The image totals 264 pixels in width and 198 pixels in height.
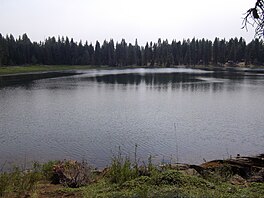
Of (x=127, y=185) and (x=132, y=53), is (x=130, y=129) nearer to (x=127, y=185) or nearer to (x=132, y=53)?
(x=127, y=185)

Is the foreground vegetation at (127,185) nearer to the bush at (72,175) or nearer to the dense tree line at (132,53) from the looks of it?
the bush at (72,175)

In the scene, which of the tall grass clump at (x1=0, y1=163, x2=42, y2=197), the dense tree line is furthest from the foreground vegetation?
the dense tree line

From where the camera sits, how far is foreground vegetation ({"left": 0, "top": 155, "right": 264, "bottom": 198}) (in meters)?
6.32

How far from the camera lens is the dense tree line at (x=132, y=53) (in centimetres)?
11900

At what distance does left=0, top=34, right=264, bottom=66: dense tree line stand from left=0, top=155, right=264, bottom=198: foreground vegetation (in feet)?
347

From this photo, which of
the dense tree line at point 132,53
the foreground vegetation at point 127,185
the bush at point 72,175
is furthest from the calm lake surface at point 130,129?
the dense tree line at point 132,53

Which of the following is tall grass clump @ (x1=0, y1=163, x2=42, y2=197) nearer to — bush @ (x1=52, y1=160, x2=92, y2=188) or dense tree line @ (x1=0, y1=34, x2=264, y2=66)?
bush @ (x1=52, y1=160, x2=92, y2=188)

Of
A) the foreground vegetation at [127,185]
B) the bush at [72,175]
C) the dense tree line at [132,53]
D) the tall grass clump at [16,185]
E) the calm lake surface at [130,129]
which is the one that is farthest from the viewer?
the dense tree line at [132,53]

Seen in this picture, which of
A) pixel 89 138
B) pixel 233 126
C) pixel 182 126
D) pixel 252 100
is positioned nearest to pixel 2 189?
pixel 89 138

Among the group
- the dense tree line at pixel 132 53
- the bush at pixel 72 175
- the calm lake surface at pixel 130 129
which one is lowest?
the calm lake surface at pixel 130 129

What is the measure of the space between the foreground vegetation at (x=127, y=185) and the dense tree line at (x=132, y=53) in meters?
106

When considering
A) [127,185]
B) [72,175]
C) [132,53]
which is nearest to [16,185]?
[72,175]

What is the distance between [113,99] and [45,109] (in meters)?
10.2

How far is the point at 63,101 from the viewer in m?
37.7
